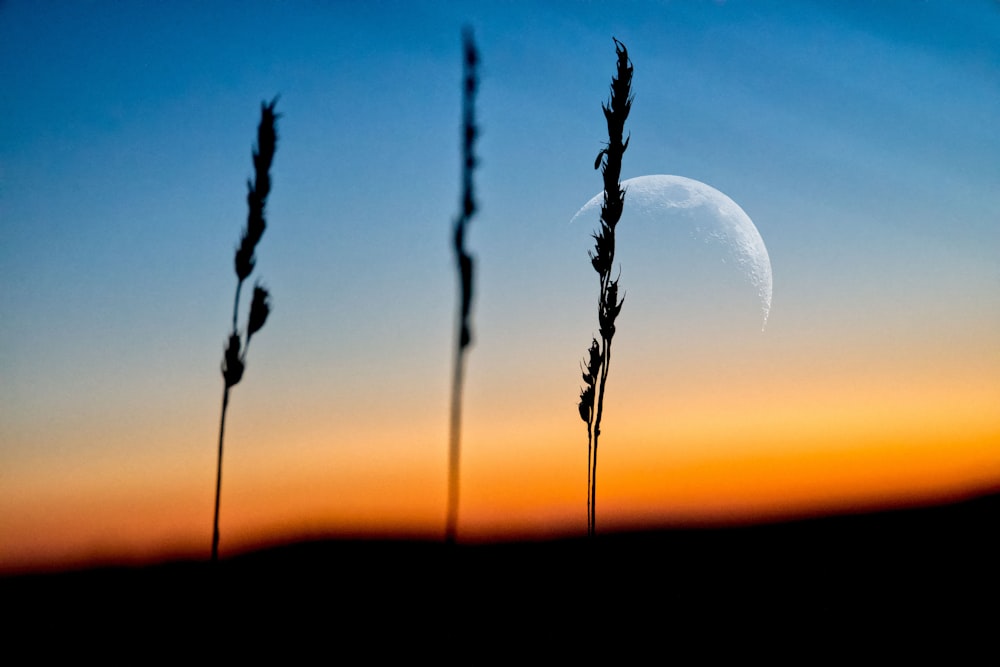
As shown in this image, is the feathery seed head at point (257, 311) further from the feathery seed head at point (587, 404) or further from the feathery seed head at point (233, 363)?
the feathery seed head at point (587, 404)

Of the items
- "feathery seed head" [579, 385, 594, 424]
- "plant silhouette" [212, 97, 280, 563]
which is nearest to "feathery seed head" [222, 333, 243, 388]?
"plant silhouette" [212, 97, 280, 563]

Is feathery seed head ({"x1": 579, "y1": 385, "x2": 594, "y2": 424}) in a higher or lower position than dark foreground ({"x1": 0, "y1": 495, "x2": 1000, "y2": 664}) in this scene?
higher

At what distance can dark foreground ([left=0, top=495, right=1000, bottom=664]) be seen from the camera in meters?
3.25

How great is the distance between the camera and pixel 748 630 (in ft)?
12.9

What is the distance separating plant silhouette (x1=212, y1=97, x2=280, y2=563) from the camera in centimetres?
300

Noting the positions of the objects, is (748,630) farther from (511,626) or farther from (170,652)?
(170,652)

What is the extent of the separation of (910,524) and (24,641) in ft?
27.4

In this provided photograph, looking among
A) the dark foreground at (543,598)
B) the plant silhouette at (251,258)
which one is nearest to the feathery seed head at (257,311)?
the plant silhouette at (251,258)

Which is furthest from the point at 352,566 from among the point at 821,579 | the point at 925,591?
the point at 925,591

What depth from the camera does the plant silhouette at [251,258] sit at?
300 cm

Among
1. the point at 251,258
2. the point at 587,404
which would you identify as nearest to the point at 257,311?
the point at 251,258

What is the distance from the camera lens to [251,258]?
326 centimetres

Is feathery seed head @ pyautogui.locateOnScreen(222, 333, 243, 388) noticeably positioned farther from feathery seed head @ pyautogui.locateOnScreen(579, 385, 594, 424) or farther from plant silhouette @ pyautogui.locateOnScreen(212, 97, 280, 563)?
feathery seed head @ pyautogui.locateOnScreen(579, 385, 594, 424)

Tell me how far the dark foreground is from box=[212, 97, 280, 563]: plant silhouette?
0.70 metres
